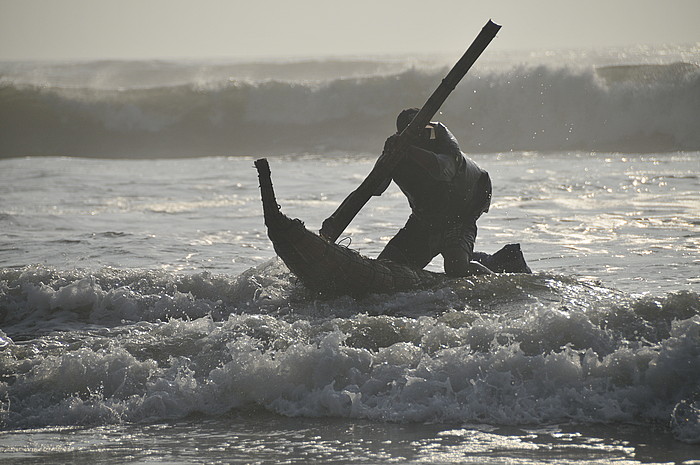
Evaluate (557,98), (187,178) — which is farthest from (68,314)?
(557,98)

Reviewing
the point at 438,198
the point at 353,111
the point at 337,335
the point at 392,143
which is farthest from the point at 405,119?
the point at 353,111

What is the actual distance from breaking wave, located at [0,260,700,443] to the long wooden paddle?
29.9 inches

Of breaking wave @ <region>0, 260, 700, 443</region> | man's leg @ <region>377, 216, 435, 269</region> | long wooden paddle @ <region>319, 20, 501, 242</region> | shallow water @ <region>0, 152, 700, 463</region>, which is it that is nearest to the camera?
shallow water @ <region>0, 152, 700, 463</region>

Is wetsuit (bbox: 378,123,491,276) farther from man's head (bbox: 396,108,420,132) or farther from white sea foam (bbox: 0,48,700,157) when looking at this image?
white sea foam (bbox: 0,48,700,157)

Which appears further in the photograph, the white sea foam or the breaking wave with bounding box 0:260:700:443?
the white sea foam

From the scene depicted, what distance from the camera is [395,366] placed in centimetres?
645

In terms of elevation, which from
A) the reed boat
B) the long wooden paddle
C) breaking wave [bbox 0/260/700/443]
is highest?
the long wooden paddle

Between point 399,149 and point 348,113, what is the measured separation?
22.7 metres

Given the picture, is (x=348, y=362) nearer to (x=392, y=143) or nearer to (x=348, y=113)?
(x=392, y=143)

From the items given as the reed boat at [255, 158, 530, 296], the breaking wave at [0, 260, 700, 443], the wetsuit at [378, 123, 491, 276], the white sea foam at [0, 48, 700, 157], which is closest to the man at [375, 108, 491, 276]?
the wetsuit at [378, 123, 491, 276]

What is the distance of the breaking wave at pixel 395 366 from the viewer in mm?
6035

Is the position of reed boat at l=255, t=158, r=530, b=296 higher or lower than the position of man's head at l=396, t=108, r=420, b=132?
lower

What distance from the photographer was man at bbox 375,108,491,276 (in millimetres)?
7992

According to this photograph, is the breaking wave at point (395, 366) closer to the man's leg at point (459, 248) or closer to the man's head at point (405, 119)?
the man's leg at point (459, 248)
